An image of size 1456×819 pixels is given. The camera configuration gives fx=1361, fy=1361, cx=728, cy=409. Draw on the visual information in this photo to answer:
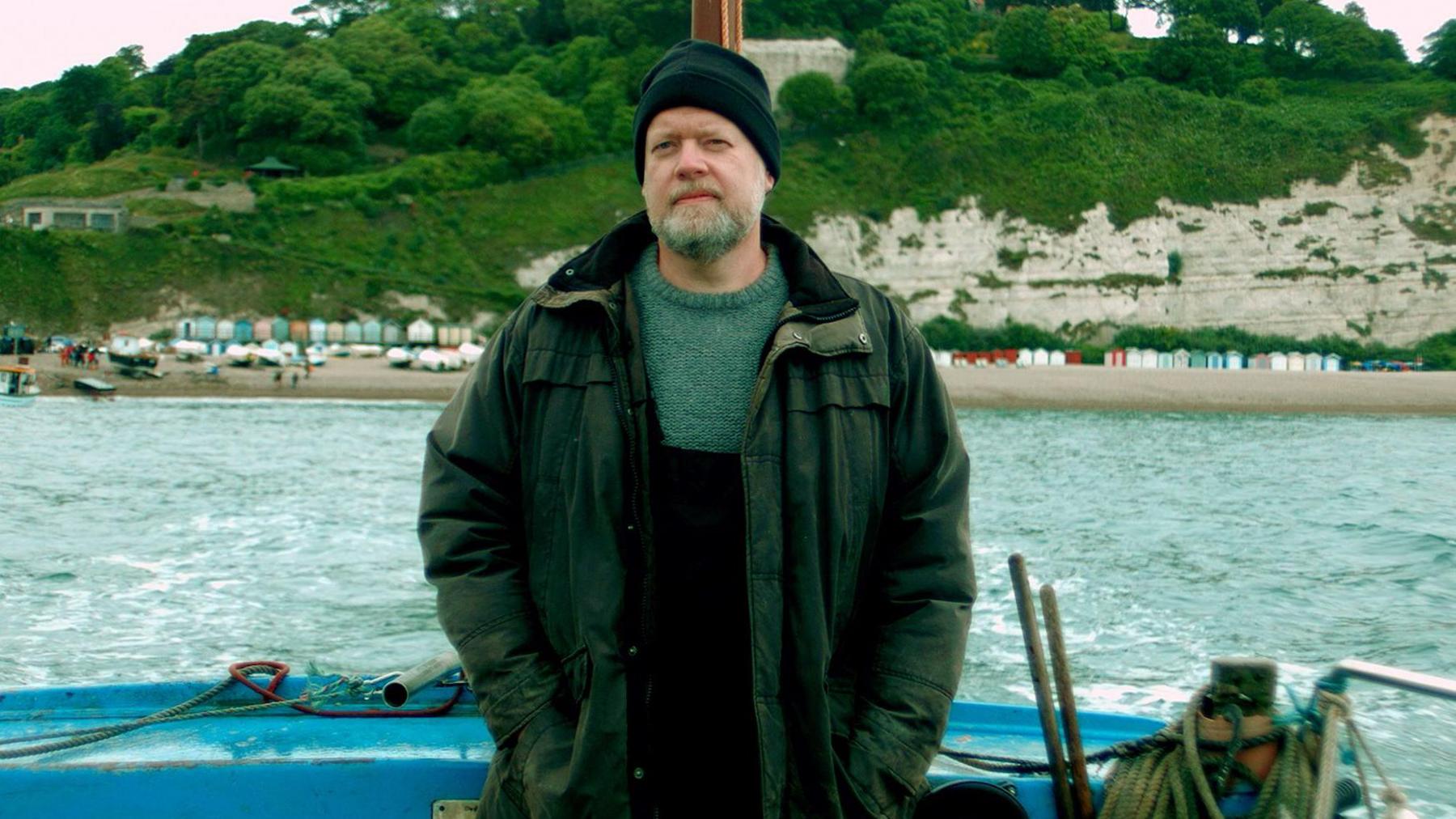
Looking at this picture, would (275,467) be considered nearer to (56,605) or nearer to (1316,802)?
(56,605)

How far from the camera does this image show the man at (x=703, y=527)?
2396 mm

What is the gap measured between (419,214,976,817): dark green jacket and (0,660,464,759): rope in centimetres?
95

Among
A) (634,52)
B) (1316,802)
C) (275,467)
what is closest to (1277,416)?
(275,467)

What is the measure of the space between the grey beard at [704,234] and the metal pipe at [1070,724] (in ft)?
3.45

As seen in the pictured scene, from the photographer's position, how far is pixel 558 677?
246 cm

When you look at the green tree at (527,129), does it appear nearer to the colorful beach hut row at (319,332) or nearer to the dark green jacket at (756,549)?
the colorful beach hut row at (319,332)

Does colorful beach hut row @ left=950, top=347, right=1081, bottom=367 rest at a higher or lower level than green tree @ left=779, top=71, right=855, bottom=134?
lower

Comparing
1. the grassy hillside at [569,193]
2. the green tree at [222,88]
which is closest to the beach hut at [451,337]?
the grassy hillside at [569,193]

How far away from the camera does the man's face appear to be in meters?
2.54

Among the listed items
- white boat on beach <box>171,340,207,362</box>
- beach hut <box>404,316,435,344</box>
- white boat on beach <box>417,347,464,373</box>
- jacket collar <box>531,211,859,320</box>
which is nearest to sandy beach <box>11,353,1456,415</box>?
white boat on beach <box>171,340,207,362</box>

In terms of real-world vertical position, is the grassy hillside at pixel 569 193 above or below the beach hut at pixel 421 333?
above

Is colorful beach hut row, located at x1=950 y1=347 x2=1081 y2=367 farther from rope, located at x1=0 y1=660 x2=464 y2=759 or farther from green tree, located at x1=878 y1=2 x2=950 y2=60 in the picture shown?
rope, located at x1=0 y1=660 x2=464 y2=759

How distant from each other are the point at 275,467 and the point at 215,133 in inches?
2639

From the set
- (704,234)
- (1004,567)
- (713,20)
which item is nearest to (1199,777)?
(704,234)
